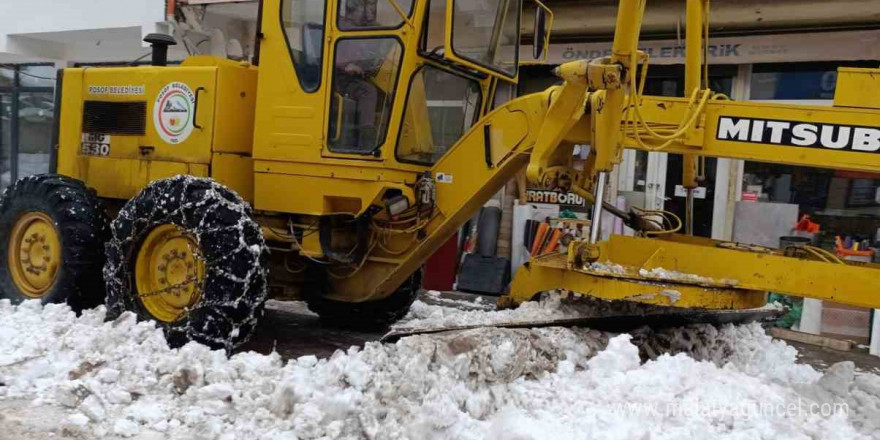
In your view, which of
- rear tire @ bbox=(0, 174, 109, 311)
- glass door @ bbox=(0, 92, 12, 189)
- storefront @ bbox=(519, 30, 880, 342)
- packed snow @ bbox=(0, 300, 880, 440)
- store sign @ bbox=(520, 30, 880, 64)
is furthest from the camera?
glass door @ bbox=(0, 92, 12, 189)

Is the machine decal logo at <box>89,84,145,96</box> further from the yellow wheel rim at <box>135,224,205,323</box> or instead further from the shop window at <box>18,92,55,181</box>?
the shop window at <box>18,92,55,181</box>

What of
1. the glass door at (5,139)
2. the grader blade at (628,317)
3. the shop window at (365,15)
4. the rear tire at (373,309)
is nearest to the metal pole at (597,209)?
the grader blade at (628,317)

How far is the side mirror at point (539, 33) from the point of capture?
5766mm

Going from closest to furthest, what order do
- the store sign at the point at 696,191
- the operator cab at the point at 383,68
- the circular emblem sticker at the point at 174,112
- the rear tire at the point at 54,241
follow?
the operator cab at the point at 383,68 → the rear tire at the point at 54,241 → the circular emblem sticker at the point at 174,112 → the store sign at the point at 696,191

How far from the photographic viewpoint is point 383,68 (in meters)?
5.44

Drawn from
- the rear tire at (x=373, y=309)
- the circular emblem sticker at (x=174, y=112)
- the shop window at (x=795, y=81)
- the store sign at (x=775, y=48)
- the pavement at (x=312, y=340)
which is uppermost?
the store sign at (x=775, y=48)

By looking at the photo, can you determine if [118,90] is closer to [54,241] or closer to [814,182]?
[54,241]

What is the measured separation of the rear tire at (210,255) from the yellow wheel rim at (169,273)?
0.06ft

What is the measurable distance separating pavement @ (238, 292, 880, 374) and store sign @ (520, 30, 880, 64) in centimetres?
301

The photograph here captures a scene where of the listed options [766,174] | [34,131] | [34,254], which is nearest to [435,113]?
[34,254]

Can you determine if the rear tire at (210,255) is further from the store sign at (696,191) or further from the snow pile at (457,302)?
the store sign at (696,191)

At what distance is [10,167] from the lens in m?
15.3

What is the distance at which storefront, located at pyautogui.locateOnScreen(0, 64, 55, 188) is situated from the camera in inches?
580

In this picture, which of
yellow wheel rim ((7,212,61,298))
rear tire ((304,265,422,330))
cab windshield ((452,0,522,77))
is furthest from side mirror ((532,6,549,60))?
yellow wheel rim ((7,212,61,298))
